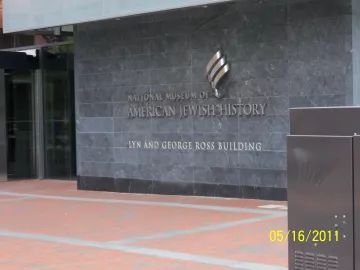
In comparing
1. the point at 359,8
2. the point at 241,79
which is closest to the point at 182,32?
the point at 241,79

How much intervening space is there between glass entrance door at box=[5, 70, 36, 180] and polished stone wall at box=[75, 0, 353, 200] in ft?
15.8

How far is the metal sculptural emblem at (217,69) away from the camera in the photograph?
14.2 metres

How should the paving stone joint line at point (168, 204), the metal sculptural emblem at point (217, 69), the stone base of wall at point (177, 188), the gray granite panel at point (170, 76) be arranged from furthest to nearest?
1. the gray granite panel at point (170, 76)
2. the metal sculptural emblem at point (217, 69)
3. the stone base of wall at point (177, 188)
4. the paving stone joint line at point (168, 204)

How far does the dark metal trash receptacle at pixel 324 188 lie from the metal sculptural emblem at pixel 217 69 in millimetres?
9529

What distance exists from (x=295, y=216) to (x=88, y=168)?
12.9 m

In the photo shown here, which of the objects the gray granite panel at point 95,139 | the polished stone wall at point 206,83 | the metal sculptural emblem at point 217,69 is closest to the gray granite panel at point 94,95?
the polished stone wall at point 206,83

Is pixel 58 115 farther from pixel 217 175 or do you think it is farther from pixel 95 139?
pixel 217 175

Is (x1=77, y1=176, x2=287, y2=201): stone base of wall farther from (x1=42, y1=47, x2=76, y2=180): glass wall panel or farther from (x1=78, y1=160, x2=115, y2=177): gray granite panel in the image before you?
(x1=42, y1=47, x2=76, y2=180): glass wall panel

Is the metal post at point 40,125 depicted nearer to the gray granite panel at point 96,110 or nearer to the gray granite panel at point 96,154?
the gray granite panel at point 96,154

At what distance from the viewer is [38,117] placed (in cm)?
2139

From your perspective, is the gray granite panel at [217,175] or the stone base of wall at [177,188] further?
the gray granite panel at [217,175]

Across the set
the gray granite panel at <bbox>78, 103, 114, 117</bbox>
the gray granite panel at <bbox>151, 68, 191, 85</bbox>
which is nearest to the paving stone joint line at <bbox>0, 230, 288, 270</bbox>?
the gray granite panel at <bbox>151, 68, 191, 85</bbox>

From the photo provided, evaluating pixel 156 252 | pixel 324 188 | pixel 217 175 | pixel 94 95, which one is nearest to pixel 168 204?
pixel 217 175
